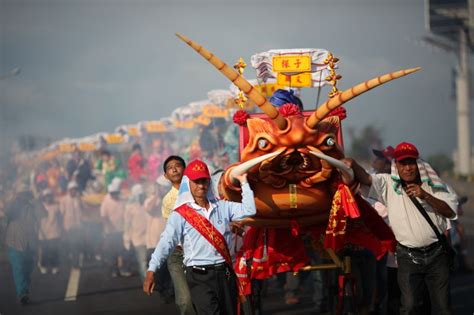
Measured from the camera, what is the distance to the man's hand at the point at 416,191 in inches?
356

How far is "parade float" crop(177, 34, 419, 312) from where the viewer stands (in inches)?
343

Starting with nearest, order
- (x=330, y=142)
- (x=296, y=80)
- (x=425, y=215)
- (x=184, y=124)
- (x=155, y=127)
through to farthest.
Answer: (x=330, y=142), (x=425, y=215), (x=296, y=80), (x=184, y=124), (x=155, y=127)

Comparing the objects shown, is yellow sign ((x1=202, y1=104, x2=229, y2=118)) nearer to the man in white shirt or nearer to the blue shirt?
the man in white shirt

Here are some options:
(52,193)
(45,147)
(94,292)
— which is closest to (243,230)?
(94,292)

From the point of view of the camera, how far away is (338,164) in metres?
8.74

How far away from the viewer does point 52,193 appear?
21.2 m

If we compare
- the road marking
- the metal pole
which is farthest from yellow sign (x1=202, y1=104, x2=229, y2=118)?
A: the metal pole

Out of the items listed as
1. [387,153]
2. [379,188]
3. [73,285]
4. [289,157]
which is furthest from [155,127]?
[289,157]

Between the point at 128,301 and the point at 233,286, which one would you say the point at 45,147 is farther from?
the point at 233,286

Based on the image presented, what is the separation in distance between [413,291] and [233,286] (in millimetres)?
1662

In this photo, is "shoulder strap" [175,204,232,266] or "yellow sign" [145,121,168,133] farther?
"yellow sign" [145,121,168,133]

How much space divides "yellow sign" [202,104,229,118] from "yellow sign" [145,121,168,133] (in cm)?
618

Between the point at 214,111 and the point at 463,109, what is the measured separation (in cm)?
2034

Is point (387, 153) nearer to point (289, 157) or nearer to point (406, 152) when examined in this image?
point (406, 152)
